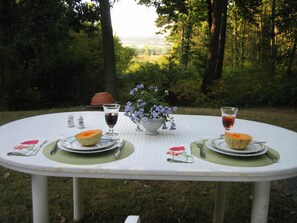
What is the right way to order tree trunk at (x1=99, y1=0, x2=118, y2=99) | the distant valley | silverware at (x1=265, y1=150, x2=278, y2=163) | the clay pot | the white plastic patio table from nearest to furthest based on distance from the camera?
1. the white plastic patio table
2. silverware at (x1=265, y1=150, x2=278, y2=163)
3. the clay pot
4. tree trunk at (x1=99, y1=0, x2=118, y2=99)
5. the distant valley

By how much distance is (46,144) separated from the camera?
1406 mm

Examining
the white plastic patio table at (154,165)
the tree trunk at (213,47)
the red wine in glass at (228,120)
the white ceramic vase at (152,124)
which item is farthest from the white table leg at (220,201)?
the tree trunk at (213,47)

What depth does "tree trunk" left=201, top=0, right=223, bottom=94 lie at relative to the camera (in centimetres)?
698

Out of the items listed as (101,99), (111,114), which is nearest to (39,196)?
(111,114)

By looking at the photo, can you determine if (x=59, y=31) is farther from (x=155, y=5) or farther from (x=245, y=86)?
(x=245, y=86)

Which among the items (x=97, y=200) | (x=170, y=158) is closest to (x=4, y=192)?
(x=97, y=200)

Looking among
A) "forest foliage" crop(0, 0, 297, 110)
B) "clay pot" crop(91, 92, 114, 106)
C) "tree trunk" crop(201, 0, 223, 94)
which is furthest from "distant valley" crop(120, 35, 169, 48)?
"clay pot" crop(91, 92, 114, 106)

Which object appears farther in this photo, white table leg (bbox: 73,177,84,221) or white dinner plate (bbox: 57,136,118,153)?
white table leg (bbox: 73,177,84,221)

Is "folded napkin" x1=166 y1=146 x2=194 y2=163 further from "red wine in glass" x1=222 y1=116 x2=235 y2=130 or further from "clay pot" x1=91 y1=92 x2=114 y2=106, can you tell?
"clay pot" x1=91 y1=92 x2=114 y2=106

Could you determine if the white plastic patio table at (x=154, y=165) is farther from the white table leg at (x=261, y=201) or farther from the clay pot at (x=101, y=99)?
the clay pot at (x=101, y=99)

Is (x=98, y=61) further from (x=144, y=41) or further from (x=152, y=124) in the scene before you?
(x=152, y=124)

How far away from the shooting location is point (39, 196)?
126 centimetres

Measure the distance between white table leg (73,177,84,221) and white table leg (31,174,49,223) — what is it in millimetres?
773

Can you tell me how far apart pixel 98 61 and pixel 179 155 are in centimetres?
756
